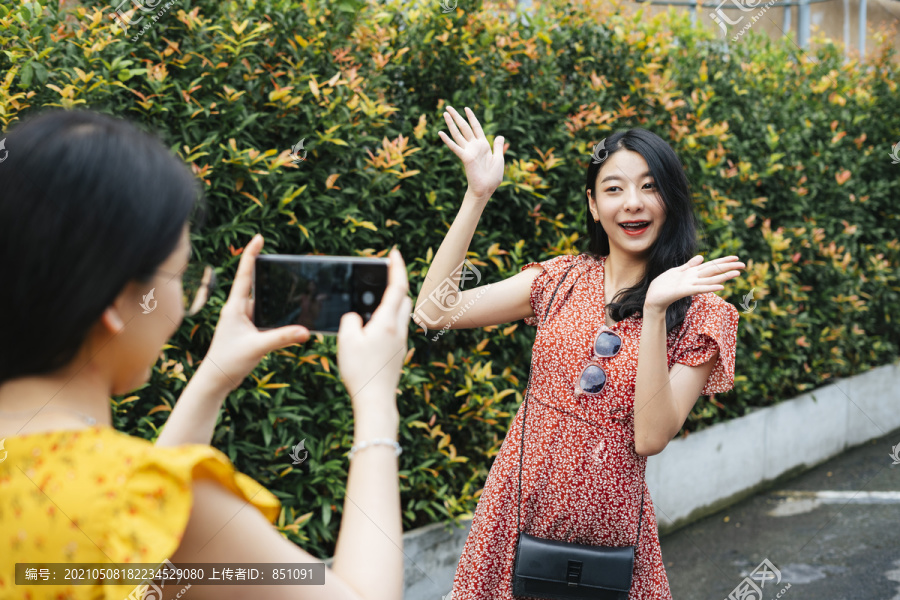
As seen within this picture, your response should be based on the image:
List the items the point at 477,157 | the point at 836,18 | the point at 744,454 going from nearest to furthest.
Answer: the point at 477,157
the point at 744,454
the point at 836,18

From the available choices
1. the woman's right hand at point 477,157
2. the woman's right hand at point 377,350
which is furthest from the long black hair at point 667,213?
the woman's right hand at point 377,350

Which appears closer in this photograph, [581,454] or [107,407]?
[107,407]

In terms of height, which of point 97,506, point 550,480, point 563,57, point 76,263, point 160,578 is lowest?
point 550,480

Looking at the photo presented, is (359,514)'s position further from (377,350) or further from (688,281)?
(688,281)

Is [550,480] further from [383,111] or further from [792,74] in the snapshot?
[792,74]

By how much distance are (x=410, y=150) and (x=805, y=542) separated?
10.9 feet

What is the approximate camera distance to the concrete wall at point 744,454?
323cm

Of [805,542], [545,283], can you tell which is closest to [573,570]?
[545,283]

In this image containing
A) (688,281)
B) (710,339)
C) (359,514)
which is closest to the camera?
(359,514)

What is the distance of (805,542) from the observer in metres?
4.20

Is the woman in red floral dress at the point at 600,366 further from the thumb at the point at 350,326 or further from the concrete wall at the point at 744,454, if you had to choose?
the concrete wall at the point at 744,454

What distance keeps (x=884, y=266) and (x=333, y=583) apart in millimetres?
5865

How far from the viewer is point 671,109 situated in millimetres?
3951

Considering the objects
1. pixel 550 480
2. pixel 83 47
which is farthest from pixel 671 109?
pixel 83 47
